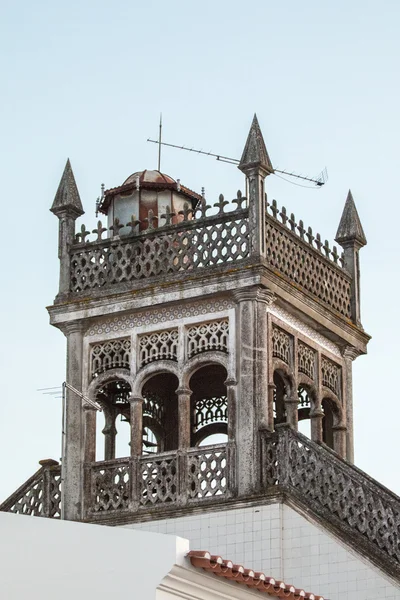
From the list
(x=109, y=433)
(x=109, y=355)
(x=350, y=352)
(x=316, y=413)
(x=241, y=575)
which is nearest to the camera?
(x=241, y=575)

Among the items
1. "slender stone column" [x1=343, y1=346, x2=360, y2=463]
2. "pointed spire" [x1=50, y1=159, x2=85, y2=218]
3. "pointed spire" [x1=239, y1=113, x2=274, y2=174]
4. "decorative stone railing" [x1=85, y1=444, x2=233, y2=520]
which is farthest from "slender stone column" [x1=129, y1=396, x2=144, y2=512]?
"pointed spire" [x1=239, y1=113, x2=274, y2=174]

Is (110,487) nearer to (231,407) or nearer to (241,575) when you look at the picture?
(231,407)

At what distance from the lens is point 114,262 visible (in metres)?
37.0

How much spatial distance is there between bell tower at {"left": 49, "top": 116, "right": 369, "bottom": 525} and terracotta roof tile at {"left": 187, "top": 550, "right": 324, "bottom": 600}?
640cm

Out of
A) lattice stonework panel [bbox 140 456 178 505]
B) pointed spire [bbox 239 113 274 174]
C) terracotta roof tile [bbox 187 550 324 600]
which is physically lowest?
terracotta roof tile [bbox 187 550 324 600]

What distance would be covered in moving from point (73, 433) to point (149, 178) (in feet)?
15.9

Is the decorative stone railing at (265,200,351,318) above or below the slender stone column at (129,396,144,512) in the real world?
above

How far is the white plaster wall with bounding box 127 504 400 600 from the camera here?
3281 cm

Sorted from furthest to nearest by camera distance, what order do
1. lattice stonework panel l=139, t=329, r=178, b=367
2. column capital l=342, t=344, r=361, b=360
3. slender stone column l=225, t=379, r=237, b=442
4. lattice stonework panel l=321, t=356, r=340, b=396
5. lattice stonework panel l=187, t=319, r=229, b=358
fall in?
column capital l=342, t=344, r=361, b=360
lattice stonework panel l=321, t=356, r=340, b=396
lattice stonework panel l=139, t=329, r=178, b=367
lattice stonework panel l=187, t=319, r=229, b=358
slender stone column l=225, t=379, r=237, b=442

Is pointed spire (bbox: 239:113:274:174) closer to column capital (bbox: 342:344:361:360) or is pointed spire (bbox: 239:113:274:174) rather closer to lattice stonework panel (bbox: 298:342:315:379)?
lattice stonework panel (bbox: 298:342:315:379)

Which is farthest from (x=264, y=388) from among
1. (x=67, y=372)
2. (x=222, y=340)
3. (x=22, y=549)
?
(x=22, y=549)

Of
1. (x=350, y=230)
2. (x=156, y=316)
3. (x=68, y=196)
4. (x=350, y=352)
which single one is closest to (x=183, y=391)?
(x=156, y=316)

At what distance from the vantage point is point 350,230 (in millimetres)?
39375

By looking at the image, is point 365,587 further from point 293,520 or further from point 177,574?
point 177,574
